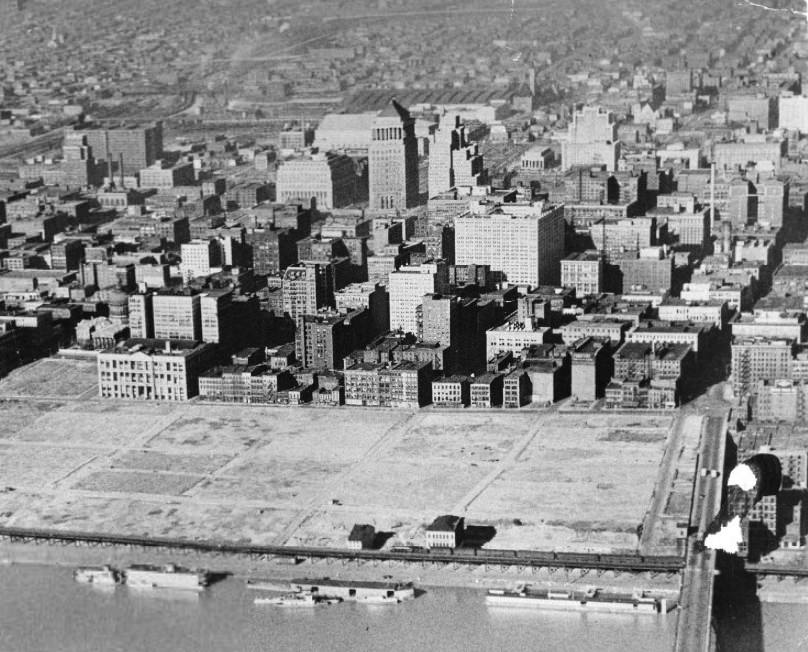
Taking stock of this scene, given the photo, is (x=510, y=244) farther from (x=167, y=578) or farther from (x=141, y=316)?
(x=167, y=578)

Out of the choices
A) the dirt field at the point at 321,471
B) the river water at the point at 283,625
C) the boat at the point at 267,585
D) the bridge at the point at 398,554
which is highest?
the dirt field at the point at 321,471

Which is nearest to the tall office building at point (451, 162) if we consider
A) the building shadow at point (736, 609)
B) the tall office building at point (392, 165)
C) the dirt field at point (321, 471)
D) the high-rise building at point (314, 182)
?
the tall office building at point (392, 165)

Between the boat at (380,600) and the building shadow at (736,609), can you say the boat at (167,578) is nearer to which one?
the boat at (380,600)

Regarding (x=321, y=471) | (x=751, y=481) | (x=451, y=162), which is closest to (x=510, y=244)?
(x=451, y=162)

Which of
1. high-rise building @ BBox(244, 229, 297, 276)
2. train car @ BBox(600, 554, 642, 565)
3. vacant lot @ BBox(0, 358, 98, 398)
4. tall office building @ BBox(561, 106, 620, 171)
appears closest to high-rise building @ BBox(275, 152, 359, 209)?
tall office building @ BBox(561, 106, 620, 171)

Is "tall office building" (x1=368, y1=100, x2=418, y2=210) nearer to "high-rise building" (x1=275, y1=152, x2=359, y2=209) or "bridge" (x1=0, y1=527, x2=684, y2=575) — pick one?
"high-rise building" (x1=275, y1=152, x2=359, y2=209)

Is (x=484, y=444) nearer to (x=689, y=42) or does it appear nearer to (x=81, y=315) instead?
(x=81, y=315)

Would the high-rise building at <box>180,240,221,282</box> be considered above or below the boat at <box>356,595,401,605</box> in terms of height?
above
